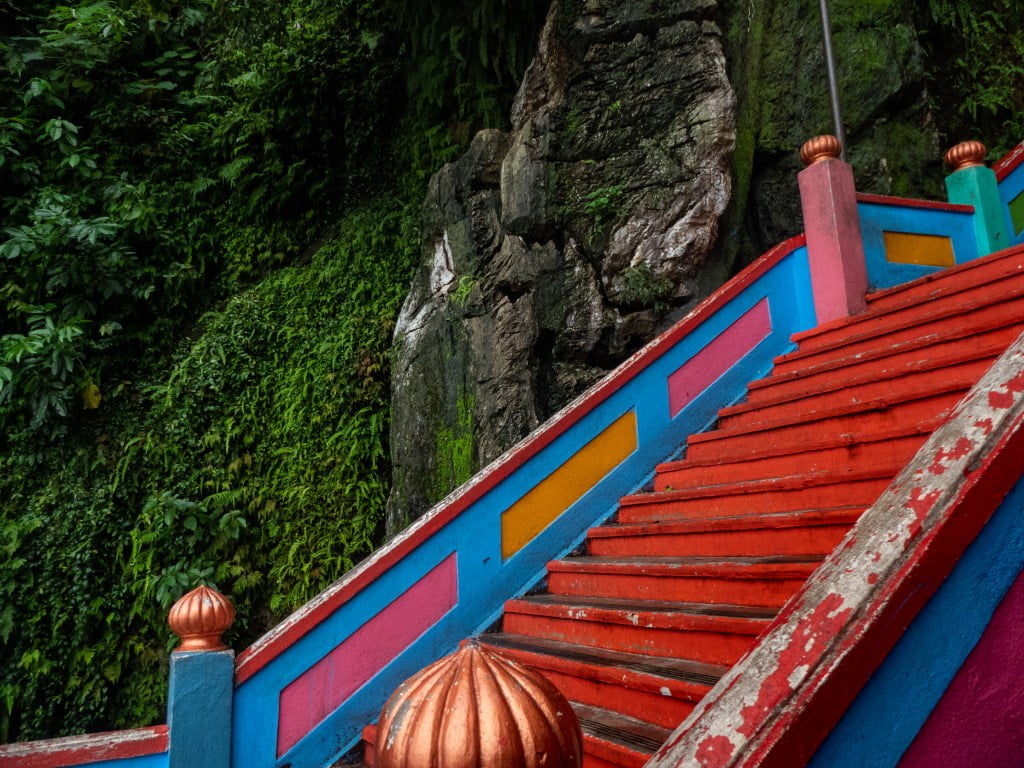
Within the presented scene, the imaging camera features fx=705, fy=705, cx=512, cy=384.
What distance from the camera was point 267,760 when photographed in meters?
3.22

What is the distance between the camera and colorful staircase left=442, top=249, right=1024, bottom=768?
2.77 meters

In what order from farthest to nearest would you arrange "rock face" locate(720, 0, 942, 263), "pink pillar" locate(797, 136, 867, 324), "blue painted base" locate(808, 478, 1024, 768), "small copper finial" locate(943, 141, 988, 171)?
"rock face" locate(720, 0, 942, 263) → "small copper finial" locate(943, 141, 988, 171) → "pink pillar" locate(797, 136, 867, 324) → "blue painted base" locate(808, 478, 1024, 768)

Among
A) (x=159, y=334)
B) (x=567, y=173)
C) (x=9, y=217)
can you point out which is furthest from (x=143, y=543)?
(x=567, y=173)

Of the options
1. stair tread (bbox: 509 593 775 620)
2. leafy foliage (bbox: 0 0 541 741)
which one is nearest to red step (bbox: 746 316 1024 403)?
stair tread (bbox: 509 593 775 620)

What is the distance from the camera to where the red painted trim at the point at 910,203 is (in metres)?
5.30

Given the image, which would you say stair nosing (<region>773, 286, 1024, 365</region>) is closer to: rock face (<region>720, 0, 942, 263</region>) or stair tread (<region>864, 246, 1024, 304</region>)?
stair tread (<region>864, 246, 1024, 304</region>)

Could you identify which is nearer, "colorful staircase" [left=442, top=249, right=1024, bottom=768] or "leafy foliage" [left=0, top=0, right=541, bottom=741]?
"colorful staircase" [left=442, top=249, right=1024, bottom=768]

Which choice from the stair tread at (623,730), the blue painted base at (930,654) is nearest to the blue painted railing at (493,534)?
the stair tread at (623,730)

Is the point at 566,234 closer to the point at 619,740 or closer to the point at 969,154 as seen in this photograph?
the point at 969,154

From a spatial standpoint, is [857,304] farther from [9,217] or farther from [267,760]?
[9,217]

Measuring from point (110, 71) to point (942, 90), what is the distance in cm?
1067

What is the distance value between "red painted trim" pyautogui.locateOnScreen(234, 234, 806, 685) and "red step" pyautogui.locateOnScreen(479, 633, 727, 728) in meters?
0.82

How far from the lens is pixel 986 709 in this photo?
154 centimetres

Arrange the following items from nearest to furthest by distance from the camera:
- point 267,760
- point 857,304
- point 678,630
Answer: point 678,630, point 267,760, point 857,304
